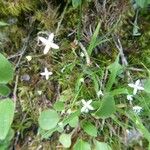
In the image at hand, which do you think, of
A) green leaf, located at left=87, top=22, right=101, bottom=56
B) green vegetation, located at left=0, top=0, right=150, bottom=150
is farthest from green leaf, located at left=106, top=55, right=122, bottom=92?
green leaf, located at left=87, top=22, right=101, bottom=56

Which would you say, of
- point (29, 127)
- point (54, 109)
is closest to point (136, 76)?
point (54, 109)

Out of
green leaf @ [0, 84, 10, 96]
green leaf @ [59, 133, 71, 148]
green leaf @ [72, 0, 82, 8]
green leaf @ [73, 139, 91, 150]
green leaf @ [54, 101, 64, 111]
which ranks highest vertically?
green leaf @ [72, 0, 82, 8]

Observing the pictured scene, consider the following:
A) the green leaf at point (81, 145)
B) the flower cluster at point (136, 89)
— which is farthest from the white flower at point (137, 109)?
the green leaf at point (81, 145)

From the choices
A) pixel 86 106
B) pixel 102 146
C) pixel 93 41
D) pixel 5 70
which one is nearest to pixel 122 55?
pixel 93 41

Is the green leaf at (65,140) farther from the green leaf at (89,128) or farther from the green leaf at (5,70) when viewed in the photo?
the green leaf at (5,70)

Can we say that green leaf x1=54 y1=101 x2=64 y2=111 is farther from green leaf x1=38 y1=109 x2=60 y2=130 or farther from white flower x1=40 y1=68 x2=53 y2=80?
white flower x1=40 y1=68 x2=53 y2=80

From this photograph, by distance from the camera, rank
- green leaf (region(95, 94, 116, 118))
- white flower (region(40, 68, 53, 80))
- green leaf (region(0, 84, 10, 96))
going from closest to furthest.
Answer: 1. green leaf (region(95, 94, 116, 118))
2. green leaf (region(0, 84, 10, 96))
3. white flower (region(40, 68, 53, 80))
